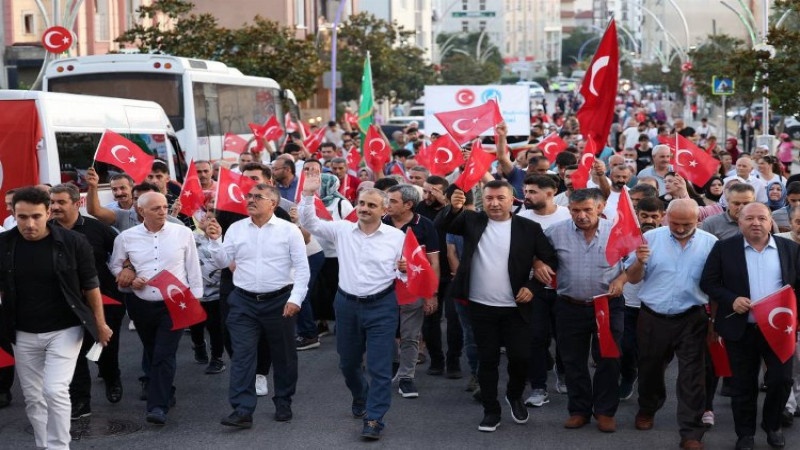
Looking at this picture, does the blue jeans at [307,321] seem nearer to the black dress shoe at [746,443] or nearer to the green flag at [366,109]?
the black dress shoe at [746,443]

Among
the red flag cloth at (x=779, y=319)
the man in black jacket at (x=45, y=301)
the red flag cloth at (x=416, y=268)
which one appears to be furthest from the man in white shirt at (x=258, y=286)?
the red flag cloth at (x=779, y=319)

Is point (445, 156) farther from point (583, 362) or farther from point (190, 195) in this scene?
point (583, 362)

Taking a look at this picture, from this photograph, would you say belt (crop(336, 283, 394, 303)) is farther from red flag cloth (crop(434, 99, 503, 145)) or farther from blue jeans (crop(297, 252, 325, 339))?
red flag cloth (crop(434, 99, 503, 145))

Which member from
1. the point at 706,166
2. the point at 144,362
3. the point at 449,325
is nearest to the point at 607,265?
the point at 449,325

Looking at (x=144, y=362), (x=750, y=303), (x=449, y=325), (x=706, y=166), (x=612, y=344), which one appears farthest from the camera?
(x=706, y=166)

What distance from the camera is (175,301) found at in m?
9.19

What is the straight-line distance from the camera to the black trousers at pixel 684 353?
841 cm

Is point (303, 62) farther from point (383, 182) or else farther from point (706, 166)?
point (383, 182)

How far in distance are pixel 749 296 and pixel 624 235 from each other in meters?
0.87

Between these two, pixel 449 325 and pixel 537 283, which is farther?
pixel 449 325

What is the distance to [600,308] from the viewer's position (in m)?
8.88

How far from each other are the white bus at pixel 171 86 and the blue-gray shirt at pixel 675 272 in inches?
575

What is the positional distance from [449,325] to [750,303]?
3129mm

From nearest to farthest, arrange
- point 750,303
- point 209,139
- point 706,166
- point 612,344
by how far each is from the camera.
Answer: point 750,303 < point 612,344 < point 706,166 < point 209,139
